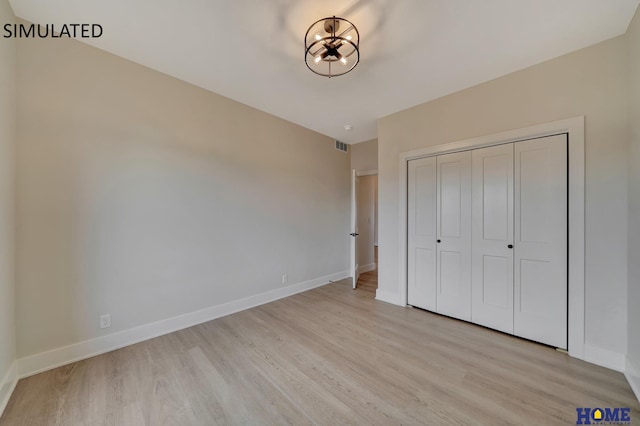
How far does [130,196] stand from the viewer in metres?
2.42

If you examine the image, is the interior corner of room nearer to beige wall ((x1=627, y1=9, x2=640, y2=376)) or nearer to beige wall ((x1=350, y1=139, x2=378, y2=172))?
beige wall ((x1=627, y1=9, x2=640, y2=376))

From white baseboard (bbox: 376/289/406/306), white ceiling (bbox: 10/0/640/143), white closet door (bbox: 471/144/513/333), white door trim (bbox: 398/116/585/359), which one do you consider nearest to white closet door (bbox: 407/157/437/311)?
white baseboard (bbox: 376/289/406/306)

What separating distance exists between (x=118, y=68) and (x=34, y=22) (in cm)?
56

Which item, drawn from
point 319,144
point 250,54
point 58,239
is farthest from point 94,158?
point 319,144

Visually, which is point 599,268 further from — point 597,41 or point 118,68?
point 118,68

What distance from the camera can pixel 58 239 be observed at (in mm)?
2070

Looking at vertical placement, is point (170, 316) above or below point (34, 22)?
below

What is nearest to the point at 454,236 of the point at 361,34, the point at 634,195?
the point at 634,195

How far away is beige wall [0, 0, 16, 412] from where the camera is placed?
1672mm

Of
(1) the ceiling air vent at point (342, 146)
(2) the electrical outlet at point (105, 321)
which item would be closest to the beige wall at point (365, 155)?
(1) the ceiling air vent at point (342, 146)

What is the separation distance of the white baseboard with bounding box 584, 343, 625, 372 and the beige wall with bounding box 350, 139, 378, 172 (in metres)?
3.57

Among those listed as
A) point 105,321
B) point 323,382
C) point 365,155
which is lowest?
point 323,382

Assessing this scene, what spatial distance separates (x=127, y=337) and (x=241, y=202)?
1878 millimetres

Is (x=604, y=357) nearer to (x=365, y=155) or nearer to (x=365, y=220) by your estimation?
(x=365, y=220)
